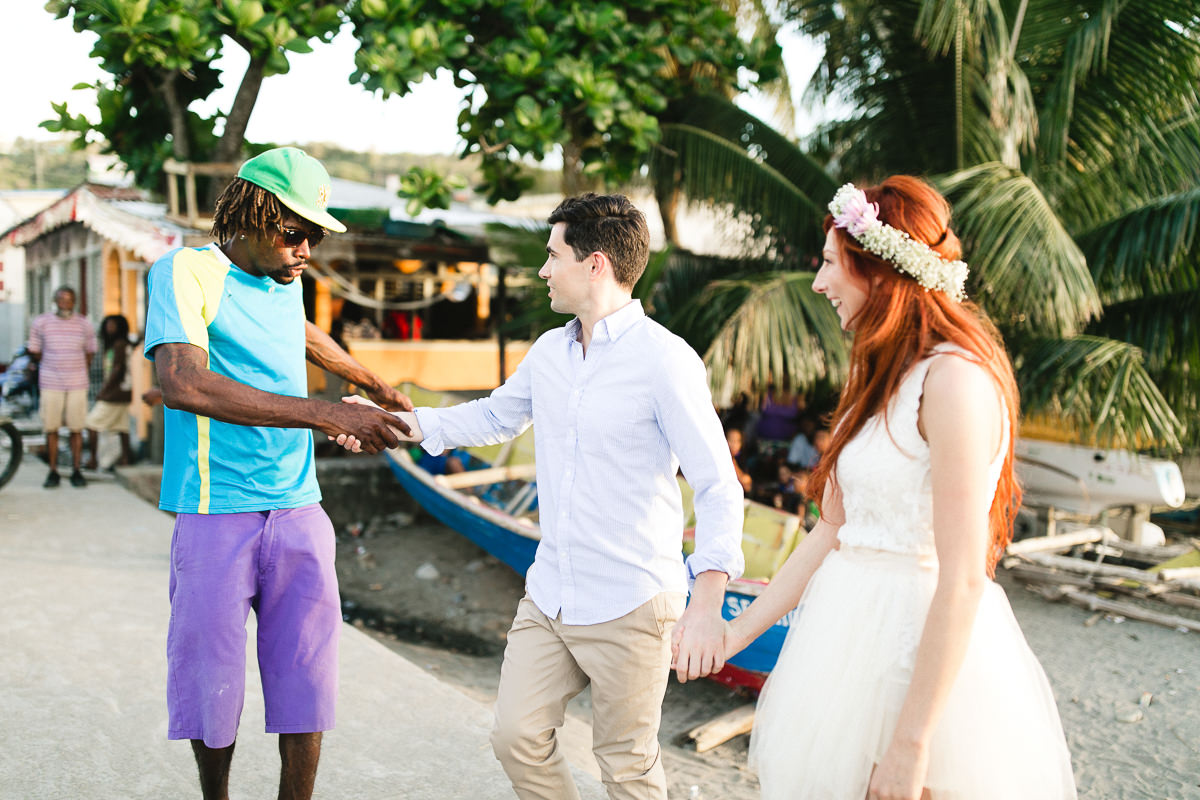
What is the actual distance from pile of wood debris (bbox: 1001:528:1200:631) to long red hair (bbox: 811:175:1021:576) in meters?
6.84

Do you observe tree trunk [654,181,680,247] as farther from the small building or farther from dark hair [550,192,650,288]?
dark hair [550,192,650,288]

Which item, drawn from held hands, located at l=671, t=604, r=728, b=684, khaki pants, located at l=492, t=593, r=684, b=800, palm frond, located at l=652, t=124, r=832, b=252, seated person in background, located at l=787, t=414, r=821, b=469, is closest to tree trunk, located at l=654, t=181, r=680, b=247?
palm frond, located at l=652, t=124, r=832, b=252

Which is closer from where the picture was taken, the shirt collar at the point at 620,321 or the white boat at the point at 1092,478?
the shirt collar at the point at 620,321

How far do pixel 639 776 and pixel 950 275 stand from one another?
4.75 ft

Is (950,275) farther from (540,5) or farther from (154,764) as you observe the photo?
(540,5)

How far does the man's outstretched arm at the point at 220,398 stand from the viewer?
91.4 inches

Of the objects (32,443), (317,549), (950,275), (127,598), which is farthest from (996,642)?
(32,443)

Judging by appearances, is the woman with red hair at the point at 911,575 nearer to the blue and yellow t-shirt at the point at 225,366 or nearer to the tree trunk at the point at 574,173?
the blue and yellow t-shirt at the point at 225,366

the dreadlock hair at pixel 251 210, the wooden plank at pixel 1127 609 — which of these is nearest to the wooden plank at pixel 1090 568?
the wooden plank at pixel 1127 609

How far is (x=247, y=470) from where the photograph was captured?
2.53 m

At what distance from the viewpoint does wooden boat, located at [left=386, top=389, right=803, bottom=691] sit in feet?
17.4

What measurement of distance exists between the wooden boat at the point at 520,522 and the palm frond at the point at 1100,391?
3091 millimetres

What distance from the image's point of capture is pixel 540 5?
27.9 ft

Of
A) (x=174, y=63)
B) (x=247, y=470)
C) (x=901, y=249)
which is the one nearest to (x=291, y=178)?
(x=247, y=470)
